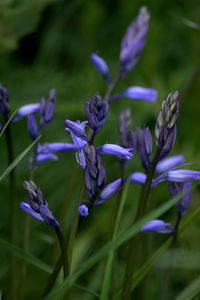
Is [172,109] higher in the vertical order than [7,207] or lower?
higher

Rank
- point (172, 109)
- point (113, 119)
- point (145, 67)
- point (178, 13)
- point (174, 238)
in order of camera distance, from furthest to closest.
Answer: point (178, 13)
point (145, 67)
point (113, 119)
point (174, 238)
point (172, 109)

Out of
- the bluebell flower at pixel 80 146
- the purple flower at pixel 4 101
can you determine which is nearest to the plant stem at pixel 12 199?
the purple flower at pixel 4 101

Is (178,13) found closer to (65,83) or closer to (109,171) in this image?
(65,83)

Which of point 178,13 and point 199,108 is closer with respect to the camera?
point 199,108

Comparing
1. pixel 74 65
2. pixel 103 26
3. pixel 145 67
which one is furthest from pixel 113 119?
pixel 103 26

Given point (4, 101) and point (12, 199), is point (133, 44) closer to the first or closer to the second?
point (4, 101)

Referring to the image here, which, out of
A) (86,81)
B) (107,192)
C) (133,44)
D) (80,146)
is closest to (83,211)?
(107,192)

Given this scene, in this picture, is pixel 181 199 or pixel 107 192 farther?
pixel 181 199
